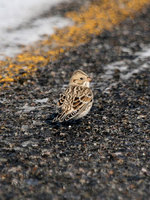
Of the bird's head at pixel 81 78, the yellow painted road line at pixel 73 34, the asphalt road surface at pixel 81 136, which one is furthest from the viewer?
the yellow painted road line at pixel 73 34

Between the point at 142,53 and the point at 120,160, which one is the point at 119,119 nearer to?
the point at 120,160

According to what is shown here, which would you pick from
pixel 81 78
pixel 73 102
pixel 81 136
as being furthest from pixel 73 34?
pixel 81 136

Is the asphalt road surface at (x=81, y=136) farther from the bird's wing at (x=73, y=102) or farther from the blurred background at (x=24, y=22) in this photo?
the blurred background at (x=24, y=22)

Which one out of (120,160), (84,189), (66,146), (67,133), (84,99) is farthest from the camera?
(84,99)

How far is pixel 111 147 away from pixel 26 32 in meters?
8.68

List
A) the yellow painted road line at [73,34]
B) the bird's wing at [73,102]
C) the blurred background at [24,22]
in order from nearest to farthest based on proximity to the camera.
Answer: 1. the bird's wing at [73,102]
2. the yellow painted road line at [73,34]
3. the blurred background at [24,22]

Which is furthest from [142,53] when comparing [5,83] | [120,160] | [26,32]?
[120,160]

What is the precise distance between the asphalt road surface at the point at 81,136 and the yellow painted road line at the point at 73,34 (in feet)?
1.54

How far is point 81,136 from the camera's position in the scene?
7.86m

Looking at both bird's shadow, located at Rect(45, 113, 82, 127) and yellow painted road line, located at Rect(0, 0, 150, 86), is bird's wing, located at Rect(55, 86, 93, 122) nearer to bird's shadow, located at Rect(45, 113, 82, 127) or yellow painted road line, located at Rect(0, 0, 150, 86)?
bird's shadow, located at Rect(45, 113, 82, 127)

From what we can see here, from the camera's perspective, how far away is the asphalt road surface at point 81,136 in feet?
19.4

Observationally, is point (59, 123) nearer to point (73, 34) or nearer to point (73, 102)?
point (73, 102)

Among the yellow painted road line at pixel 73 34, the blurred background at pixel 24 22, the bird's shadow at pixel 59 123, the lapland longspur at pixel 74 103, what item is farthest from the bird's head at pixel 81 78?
the blurred background at pixel 24 22

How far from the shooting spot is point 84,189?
586cm
